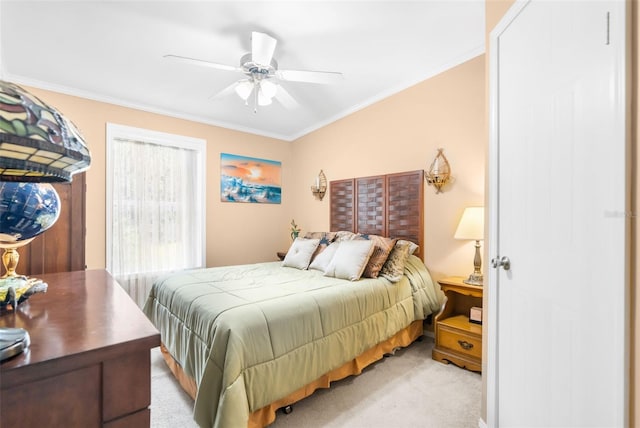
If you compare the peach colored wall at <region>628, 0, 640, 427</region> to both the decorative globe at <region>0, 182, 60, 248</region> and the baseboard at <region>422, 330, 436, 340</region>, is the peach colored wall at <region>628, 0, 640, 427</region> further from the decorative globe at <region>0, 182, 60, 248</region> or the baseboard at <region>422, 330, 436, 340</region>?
the baseboard at <region>422, 330, 436, 340</region>

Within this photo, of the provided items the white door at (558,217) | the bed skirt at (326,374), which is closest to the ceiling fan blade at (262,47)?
the white door at (558,217)

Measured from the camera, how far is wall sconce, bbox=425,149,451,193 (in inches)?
109

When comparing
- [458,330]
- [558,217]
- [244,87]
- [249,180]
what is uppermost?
[244,87]

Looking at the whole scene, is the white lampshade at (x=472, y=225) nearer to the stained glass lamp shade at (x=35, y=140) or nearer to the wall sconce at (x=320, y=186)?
the wall sconce at (x=320, y=186)

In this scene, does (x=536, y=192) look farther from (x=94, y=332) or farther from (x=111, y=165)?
(x=111, y=165)

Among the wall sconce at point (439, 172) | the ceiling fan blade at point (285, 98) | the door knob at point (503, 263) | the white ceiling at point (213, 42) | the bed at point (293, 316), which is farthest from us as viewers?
the wall sconce at point (439, 172)

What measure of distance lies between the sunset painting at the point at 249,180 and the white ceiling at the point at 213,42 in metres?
1.11

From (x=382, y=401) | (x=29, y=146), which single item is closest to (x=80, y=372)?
(x=29, y=146)

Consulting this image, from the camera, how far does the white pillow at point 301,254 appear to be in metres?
3.14

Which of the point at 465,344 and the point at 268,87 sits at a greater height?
the point at 268,87

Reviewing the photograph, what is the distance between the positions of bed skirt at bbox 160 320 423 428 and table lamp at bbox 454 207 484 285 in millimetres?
792

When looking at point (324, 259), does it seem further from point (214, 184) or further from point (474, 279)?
point (214, 184)

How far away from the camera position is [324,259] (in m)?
2.99

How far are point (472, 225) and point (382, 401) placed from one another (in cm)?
152
